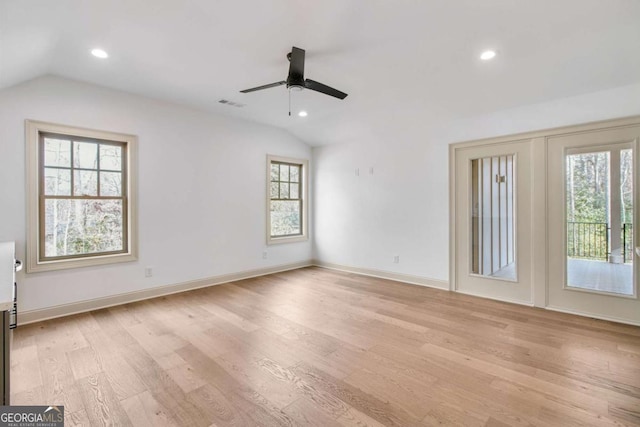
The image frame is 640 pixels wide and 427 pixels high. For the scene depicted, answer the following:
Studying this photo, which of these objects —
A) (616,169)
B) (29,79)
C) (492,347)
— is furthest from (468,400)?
(29,79)

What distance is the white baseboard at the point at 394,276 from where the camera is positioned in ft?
15.3

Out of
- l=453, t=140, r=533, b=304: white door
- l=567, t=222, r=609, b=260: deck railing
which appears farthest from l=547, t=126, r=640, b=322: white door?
l=453, t=140, r=533, b=304: white door

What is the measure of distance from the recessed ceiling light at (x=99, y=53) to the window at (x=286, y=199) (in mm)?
2917

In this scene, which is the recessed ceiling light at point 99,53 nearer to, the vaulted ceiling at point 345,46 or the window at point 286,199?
the vaulted ceiling at point 345,46

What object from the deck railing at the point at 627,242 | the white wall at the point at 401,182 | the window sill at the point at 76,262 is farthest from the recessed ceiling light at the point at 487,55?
the window sill at the point at 76,262

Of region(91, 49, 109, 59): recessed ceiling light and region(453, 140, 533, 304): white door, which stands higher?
region(91, 49, 109, 59): recessed ceiling light

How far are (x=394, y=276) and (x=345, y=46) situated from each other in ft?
12.3

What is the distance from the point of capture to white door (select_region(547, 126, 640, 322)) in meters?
3.28

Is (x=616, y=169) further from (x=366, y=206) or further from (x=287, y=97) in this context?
(x=287, y=97)

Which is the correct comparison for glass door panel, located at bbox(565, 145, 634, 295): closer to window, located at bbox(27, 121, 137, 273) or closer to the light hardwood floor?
the light hardwood floor

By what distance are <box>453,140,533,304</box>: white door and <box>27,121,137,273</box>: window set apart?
15.3 feet

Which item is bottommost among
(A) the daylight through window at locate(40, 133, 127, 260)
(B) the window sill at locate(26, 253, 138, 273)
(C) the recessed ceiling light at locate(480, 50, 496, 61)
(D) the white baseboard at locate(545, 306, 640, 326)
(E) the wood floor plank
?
(E) the wood floor plank

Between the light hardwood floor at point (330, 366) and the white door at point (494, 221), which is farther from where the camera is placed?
the white door at point (494, 221)

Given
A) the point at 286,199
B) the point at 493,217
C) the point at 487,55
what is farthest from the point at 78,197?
the point at 493,217
